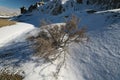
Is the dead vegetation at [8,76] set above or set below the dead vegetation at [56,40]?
below

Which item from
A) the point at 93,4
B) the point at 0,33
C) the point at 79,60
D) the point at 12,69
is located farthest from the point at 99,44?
the point at 93,4

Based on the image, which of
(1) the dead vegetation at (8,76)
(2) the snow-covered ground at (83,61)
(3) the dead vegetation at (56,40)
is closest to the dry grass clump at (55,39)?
(3) the dead vegetation at (56,40)

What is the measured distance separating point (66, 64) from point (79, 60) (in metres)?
1.08

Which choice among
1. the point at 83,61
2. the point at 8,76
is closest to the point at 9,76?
the point at 8,76

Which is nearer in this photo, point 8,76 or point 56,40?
point 8,76

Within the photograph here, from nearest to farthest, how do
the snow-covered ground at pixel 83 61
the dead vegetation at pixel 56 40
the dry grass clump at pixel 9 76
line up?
the dry grass clump at pixel 9 76 < the snow-covered ground at pixel 83 61 < the dead vegetation at pixel 56 40

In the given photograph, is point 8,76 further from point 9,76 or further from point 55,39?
point 55,39

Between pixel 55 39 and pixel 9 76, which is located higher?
pixel 55 39

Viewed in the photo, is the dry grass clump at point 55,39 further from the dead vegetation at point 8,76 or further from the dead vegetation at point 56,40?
the dead vegetation at point 8,76

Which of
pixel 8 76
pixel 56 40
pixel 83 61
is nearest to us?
pixel 8 76

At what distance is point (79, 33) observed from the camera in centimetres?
1828

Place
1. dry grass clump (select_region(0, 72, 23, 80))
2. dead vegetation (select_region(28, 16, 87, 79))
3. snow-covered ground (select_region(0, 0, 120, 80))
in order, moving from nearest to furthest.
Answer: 1. dry grass clump (select_region(0, 72, 23, 80))
2. snow-covered ground (select_region(0, 0, 120, 80))
3. dead vegetation (select_region(28, 16, 87, 79))

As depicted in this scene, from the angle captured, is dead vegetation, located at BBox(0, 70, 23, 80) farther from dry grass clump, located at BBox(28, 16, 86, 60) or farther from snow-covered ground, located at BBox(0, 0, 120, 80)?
dry grass clump, located at BBox(28, 16, 86, 60)

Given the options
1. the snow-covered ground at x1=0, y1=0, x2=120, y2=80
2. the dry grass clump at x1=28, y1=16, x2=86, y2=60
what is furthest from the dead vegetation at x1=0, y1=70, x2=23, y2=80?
the dry grass clump at x1=28, y1=16, x2=86, y2=60
